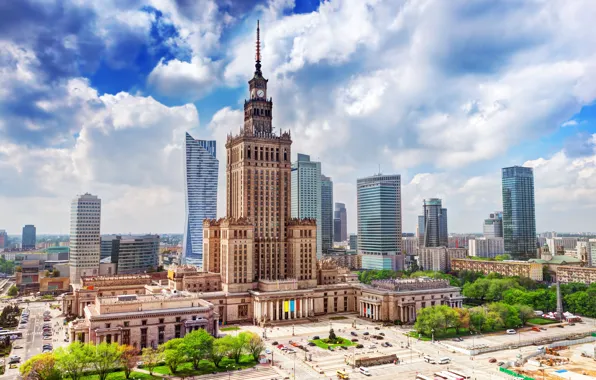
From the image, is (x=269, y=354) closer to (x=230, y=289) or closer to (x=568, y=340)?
(x=230, y=289)

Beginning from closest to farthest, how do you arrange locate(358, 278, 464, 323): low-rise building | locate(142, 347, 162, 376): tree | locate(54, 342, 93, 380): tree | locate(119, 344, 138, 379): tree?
locate(54, 342, 93, 380): tree, locate(119, 344, 138, 379): tree, locate(142, 347, 162, 376): tree, locate(358, 278, 464, 323): low-rise building

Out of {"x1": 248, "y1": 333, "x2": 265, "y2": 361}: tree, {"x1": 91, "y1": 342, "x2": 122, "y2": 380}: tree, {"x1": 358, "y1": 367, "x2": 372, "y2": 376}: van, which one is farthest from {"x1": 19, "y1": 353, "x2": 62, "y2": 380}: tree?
{"x1": 358, "y1": 367, "x2": 372, "y2": 376}: van

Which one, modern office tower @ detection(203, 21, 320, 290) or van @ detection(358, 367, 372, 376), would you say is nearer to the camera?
van @ detection(358, 367, 372, 376)

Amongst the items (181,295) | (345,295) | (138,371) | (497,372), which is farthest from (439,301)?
(138,371)

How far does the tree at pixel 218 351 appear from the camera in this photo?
308 ft

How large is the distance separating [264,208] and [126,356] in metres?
77.3

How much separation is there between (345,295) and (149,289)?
64245 mm

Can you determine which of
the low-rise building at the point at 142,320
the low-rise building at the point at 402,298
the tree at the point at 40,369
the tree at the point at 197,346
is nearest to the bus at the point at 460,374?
the tree at the point at 197,346

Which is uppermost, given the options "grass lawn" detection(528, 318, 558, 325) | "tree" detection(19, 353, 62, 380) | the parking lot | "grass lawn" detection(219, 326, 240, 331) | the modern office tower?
the modern office tower

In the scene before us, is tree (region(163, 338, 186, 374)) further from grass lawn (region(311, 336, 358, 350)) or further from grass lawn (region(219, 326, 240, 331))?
grass lawn (region(219, 326, 240, 331))

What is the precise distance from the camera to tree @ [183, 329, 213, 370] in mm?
91094

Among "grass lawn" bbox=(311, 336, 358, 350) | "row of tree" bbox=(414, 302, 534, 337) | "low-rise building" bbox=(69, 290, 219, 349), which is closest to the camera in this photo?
"low-rise building" bbox=(69, 290, 219, 349)

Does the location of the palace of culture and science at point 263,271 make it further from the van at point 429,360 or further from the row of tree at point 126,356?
the van at point 429,360

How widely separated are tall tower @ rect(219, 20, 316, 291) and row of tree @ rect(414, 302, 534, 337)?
4537 centimetres
